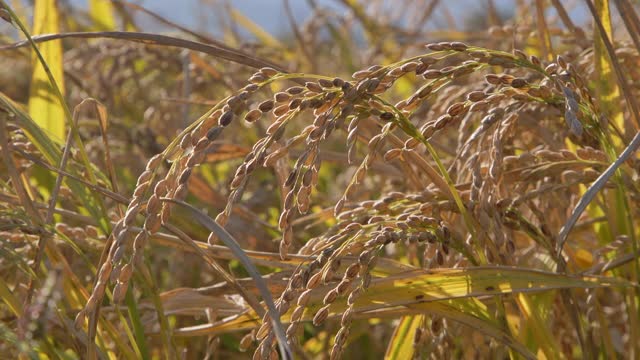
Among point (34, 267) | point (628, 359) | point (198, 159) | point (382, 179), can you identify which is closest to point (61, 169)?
point (34, 267)

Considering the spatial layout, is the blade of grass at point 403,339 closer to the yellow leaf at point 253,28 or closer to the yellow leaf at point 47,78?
the yellow leaf at point 47,78

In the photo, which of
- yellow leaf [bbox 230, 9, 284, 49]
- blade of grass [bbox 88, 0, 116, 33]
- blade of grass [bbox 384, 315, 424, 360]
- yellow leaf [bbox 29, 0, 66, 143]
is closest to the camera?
blade of grass [bbox 384, 315, 424, 360]

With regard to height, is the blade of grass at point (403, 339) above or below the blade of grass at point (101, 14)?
below

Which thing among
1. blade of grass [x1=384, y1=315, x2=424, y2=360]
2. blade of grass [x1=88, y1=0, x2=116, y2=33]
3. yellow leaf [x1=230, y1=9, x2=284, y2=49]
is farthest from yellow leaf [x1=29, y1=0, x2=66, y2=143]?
yellow leaf [x1=230, y1=9, x2=284, y2=49]

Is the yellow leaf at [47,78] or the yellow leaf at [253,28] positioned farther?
the yellow leaf at [253,28]

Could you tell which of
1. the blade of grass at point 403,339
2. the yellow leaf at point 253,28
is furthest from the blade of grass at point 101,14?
the blade of grass at point 403,339

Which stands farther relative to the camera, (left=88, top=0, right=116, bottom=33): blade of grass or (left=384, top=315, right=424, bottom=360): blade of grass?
(left=88, top=0, right=116, bottom=33): blade of grass

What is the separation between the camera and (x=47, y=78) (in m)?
1.84

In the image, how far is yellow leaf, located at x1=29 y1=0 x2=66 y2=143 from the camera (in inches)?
72.6

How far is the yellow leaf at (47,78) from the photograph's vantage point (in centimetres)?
184

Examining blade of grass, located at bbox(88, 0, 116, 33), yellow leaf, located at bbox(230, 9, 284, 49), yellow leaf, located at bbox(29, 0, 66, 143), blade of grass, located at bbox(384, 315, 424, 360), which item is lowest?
blade of grass, located at bbox(384, 315, 424, 360)

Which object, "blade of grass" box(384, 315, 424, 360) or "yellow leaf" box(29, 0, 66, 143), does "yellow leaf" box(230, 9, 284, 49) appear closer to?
"yellow leaf" box(29, 0, 66, 143)

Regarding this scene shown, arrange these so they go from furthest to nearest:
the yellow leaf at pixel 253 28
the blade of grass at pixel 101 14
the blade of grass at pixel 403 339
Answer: the yellow leaf at pixel 253 28 → the blade of grass at pixel 101 14 → the blade of grass at pixel 403 339

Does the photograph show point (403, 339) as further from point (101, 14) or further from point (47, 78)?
point (101, 14)
